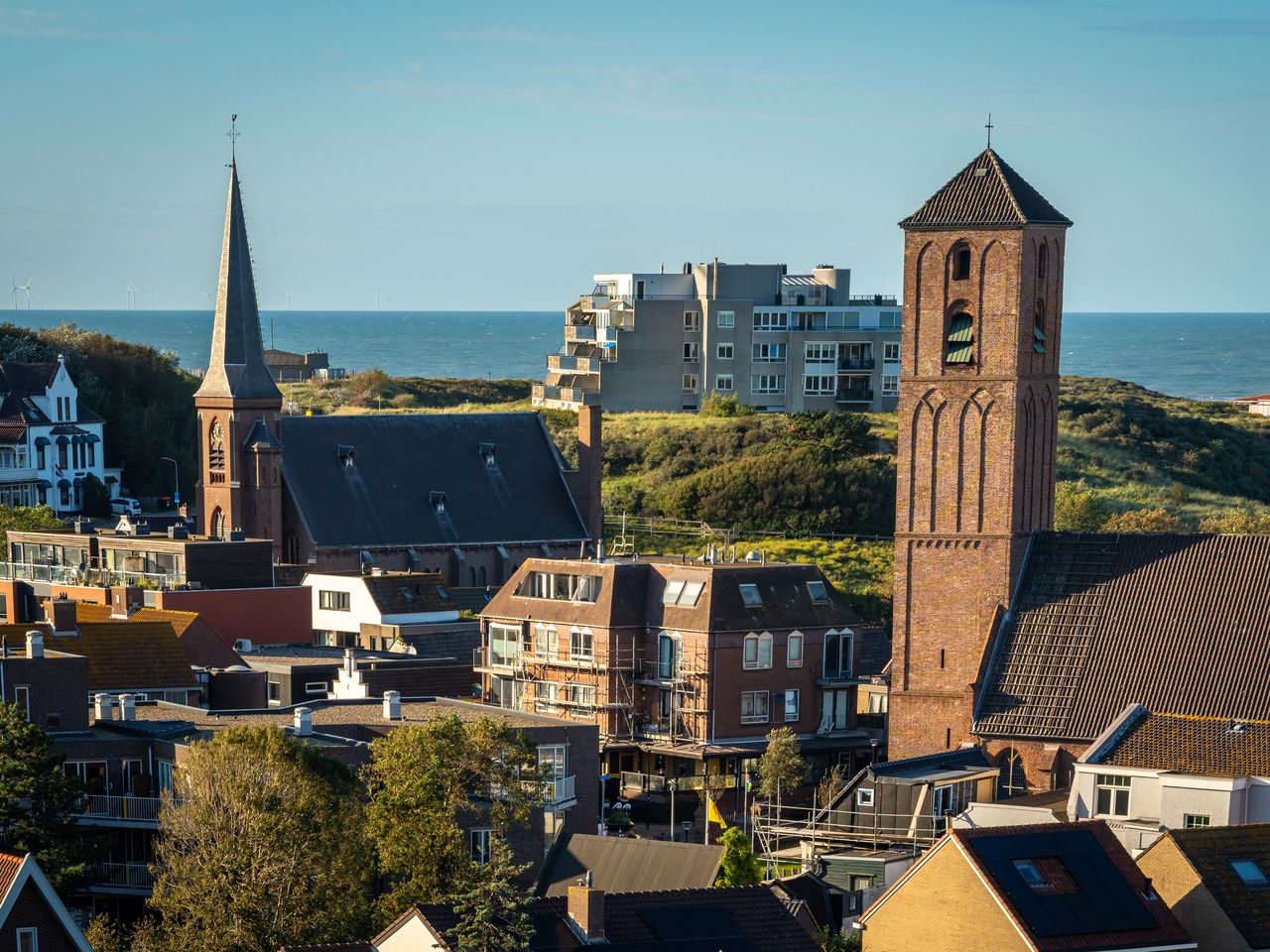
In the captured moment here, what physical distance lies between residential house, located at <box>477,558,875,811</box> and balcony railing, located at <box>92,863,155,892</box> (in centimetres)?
1680

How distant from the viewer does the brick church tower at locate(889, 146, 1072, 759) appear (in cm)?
5353

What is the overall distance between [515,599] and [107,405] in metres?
62.1

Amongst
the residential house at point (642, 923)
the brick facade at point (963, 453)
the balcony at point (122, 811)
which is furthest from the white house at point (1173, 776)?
the balcony at point (122, 811)

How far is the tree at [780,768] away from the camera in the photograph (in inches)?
2137

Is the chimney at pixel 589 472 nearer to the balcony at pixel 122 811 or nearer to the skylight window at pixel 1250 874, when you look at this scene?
the balcony at pixel 122 811

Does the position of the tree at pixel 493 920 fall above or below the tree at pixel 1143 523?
below

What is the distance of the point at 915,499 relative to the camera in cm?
5466

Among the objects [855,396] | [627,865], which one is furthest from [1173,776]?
[855,396]

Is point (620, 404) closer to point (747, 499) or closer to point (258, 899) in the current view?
point (747, 499)

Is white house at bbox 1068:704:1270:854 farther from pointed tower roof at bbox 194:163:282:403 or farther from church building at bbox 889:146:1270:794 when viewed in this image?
pointed tower roof at bbox 194:163:282:403

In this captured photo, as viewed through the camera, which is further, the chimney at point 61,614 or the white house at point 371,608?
the white house at point 371,608

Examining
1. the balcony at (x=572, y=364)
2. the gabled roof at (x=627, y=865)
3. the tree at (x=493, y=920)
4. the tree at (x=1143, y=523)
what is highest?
the balcony at (x=572, y=364)

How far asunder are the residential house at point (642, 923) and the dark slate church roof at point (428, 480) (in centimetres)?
4991

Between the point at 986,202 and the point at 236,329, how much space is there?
3960 cm
